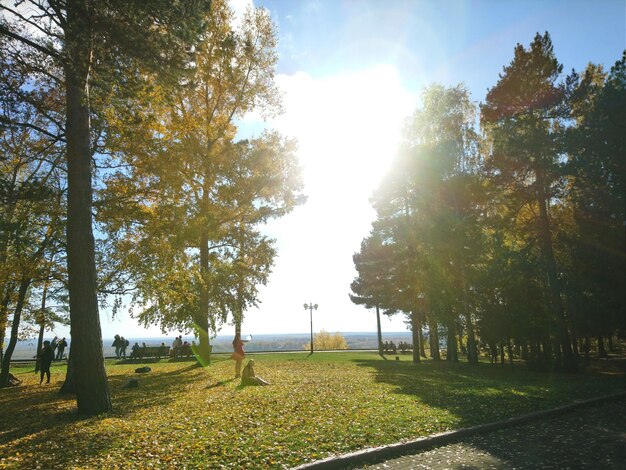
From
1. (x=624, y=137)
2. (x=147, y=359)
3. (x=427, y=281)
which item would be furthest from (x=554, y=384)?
(x=147, y=359)

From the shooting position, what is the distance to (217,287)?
65.4 feet

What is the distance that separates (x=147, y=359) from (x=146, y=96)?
988 inches

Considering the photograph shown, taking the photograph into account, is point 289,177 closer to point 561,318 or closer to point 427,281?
point 427,281

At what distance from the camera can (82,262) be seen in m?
9.48

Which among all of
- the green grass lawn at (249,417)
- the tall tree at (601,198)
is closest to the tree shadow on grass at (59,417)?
the green grass lawn at (249,417)

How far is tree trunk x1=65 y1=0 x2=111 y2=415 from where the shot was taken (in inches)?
360

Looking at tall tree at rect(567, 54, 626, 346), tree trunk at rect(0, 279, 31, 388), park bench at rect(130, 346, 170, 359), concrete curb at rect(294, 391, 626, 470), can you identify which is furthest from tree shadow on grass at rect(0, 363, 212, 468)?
tall tree at rect(567, 54, 626, 346)

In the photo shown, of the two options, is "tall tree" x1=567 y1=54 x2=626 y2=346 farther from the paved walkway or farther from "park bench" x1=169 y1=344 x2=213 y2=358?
"park bench" x1=169 y1=344 x2=213 y2=358

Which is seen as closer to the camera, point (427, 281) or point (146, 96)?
point (146, 96)

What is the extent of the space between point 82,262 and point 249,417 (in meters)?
5.77

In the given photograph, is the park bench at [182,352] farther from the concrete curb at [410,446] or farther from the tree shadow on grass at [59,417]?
the concrete curb at [410,446]

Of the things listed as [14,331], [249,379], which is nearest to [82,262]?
[249,379]

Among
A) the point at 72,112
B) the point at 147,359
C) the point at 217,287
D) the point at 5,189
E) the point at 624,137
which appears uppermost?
the point at 624,137

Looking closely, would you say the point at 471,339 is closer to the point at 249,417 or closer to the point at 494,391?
the point at 494,391
